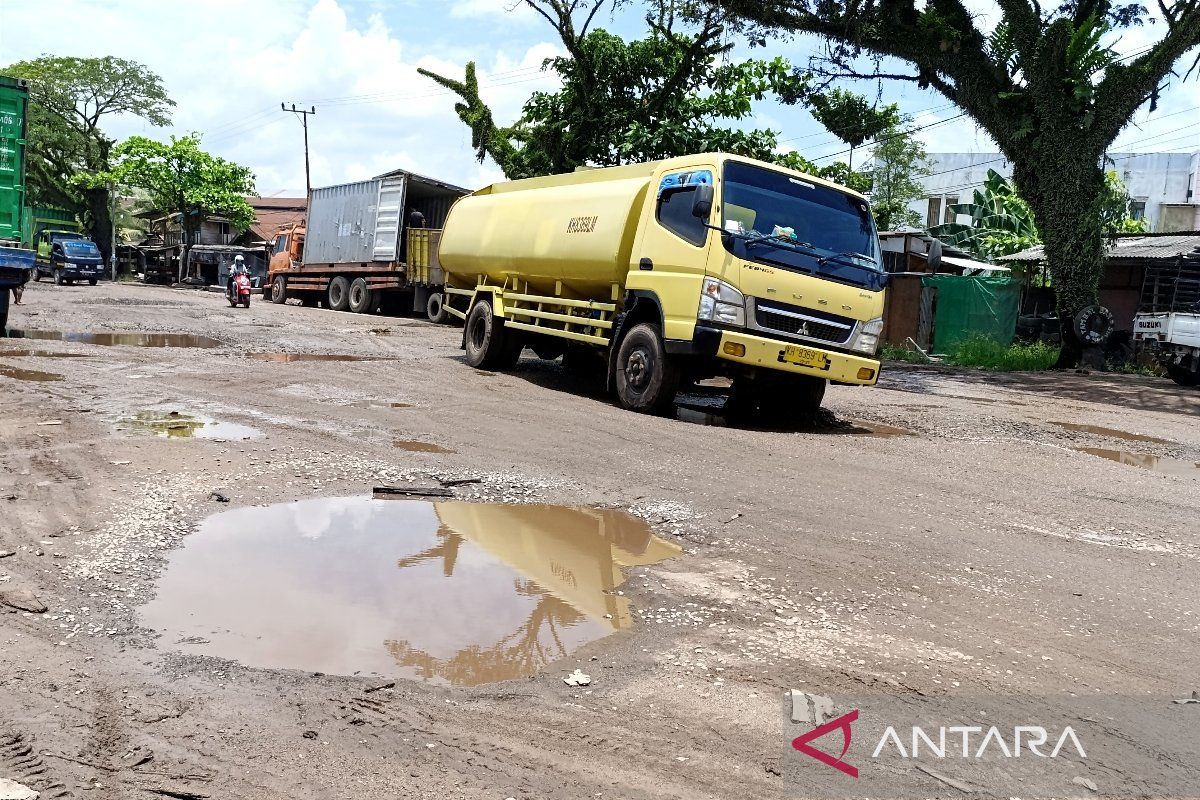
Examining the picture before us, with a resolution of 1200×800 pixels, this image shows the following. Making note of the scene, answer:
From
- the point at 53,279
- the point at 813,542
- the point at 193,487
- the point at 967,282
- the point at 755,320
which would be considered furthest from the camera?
the point at 53,279

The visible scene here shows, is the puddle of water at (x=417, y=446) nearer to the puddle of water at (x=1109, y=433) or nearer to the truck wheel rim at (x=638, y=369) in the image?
the truck wheel rim at (x=638, y=369)

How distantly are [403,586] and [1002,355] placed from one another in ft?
58.1

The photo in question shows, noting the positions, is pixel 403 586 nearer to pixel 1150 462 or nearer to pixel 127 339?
pixel 1150 462

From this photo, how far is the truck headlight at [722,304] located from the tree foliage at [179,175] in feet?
157

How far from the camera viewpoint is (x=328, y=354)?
14.0 m

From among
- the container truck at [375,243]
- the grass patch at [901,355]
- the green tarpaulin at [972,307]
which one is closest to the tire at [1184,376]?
the grass patch at [901,355]

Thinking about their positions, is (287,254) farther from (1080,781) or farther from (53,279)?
(1080,781)

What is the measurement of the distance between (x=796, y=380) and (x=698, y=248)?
1.79 metres

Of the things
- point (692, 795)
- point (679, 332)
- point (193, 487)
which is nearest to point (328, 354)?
point (679, 332)

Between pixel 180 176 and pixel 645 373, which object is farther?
pixel 180 176

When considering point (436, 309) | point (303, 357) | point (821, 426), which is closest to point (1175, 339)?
point (821, 426)

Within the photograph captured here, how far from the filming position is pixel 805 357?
31.0 ft

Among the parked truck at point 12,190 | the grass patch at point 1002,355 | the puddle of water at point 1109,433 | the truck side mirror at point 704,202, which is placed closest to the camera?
the truck side mirror at point 704,202

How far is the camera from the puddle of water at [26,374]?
980 centimetres
